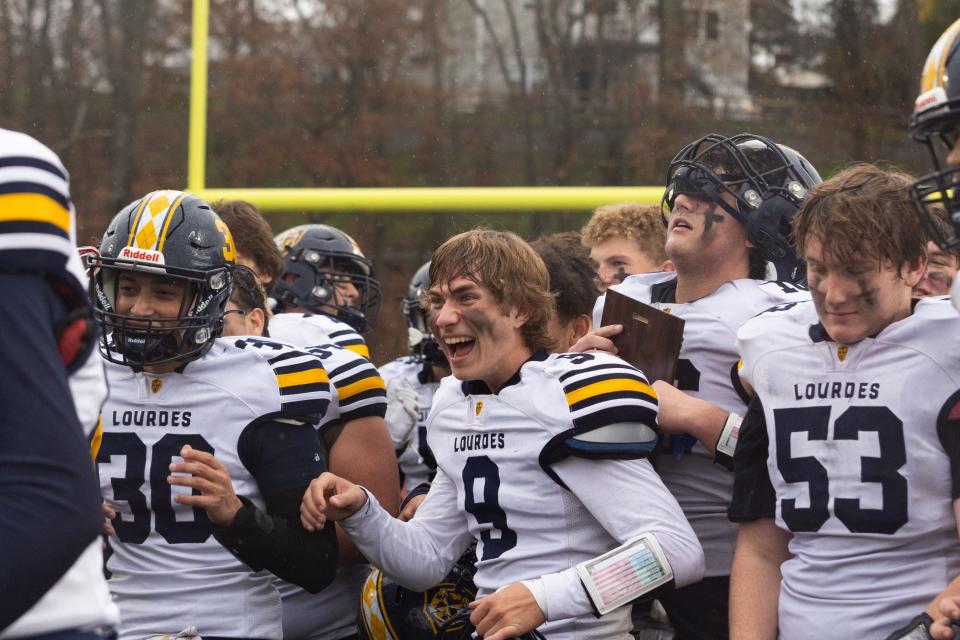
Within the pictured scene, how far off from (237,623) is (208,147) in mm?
4528

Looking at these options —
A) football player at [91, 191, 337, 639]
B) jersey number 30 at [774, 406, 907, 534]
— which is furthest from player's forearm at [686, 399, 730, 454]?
football player at [91, 191, 337, 639]

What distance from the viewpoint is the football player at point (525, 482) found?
2562 mm

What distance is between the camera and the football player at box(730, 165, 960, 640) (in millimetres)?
2279

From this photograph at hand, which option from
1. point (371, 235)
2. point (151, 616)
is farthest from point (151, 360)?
point (371, 235)

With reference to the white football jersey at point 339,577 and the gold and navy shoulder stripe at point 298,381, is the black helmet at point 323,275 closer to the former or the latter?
the white football jersey at point 339,577

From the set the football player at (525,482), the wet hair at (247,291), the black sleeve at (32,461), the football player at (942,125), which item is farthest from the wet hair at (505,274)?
the black sleeve at (32,461)

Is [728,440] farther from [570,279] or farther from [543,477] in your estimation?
[570,279]

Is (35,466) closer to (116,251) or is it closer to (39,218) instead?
(39,218)

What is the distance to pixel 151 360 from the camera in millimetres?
2844

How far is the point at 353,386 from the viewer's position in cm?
329

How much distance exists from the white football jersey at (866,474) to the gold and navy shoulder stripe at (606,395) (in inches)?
11.3

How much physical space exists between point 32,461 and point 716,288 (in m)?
2.10

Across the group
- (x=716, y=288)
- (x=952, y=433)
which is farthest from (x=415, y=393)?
(x=952, y=433)

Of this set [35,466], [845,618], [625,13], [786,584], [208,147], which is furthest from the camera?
[208,147]
